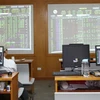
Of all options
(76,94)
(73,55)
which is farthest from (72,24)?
(76,94)

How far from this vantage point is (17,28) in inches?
311

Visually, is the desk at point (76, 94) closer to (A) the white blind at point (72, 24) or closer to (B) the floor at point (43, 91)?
(B) the floor at point (43, 91)

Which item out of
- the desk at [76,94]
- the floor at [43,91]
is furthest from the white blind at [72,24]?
the desk at [76,94]

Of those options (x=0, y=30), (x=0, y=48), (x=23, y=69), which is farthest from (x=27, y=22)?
(x=0, y=48)

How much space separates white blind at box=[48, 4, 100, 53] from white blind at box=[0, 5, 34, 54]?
67cm

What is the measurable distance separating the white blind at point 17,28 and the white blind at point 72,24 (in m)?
0.67

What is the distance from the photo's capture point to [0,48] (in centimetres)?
391

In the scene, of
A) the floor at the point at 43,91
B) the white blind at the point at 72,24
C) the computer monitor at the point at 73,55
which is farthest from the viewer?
the white blind at the point at 72,24

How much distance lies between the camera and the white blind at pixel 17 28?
25.7ft

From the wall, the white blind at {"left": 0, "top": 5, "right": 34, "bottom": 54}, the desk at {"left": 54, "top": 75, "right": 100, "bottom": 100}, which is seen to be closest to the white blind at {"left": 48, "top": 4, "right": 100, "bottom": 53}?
the wall

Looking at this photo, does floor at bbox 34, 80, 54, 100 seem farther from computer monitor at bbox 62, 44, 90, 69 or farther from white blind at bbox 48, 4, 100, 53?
computer monitor at bbox 62, 44, 90, 69

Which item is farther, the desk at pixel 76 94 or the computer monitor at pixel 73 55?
the computer monitor at pixel 73 55

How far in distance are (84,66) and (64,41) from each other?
4238 millimetres

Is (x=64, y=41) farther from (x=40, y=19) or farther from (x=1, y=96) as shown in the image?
(x=1, y=96)
